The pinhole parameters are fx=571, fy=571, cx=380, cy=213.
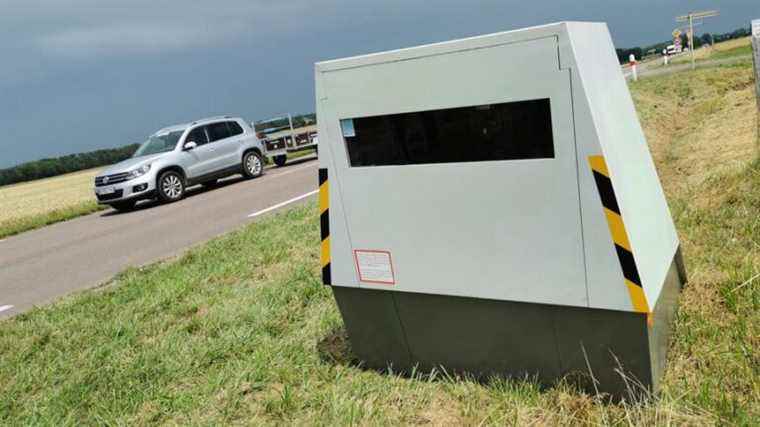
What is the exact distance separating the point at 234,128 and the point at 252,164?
115cm

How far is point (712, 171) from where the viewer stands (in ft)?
21.8

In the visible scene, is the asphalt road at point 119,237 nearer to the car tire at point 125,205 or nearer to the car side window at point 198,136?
the car tire at point 125,205

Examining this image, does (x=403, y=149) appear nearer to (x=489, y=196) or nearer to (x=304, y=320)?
(x=489, y=196)

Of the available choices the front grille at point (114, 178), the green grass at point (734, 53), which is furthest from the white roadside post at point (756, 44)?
the green grass at point (734, 53)

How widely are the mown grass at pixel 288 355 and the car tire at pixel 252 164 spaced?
1026 cm

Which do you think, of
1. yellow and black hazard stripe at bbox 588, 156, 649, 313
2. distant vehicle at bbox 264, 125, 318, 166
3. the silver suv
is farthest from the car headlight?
yellow and black hazard stripe at bbox 588, 156, 649, 313

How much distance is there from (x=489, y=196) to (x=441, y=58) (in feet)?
2.18

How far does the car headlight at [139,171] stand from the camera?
1391cm

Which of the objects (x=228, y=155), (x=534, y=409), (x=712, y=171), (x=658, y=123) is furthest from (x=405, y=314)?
(x=228, y=155)

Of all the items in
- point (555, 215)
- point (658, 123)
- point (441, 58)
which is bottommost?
point (658, 123)

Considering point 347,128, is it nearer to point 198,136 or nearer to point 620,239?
point 620,239

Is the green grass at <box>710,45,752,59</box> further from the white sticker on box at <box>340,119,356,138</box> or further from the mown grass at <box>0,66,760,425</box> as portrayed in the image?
the white sticker on box at <box>340,119,356,138</box>

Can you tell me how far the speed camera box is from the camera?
238cm

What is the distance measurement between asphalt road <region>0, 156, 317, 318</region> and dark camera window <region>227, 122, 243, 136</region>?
5.24 ft
